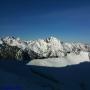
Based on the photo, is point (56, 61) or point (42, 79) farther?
point (56, 61)

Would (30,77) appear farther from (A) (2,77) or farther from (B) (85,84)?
(B) (85,84)

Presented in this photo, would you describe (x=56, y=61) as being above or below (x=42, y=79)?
above

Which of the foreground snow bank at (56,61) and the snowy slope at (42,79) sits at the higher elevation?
the foreground snow bank at (56,61)

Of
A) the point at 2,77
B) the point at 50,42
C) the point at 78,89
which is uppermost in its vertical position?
the point at 50,42

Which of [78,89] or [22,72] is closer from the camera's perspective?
[78,89]

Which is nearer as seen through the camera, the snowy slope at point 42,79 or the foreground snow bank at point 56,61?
the snowy slope at point 42,79

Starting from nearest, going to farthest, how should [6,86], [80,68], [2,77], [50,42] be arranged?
[6,86]
[2,77]
[80,68]
[50,42]

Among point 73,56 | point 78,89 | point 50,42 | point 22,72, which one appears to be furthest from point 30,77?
point 50,42

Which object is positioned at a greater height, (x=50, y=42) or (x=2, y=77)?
(x=50, y=42)

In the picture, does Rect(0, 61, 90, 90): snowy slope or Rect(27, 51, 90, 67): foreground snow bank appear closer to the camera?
Rect(0, 61, 90, 90): snowy slope

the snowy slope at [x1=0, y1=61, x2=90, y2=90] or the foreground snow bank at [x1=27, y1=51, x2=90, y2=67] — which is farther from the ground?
the foreground snow bank at [x1=27, y1=51, x2=90, y2=67]

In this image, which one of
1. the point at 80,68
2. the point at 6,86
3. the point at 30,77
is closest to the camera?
the point at 6,86
